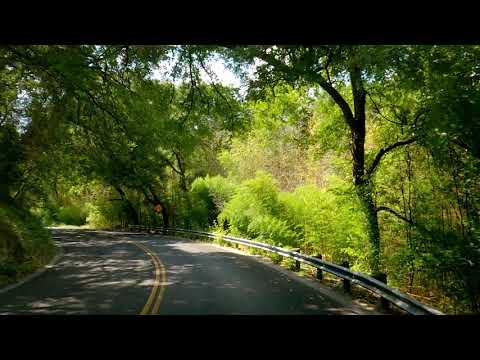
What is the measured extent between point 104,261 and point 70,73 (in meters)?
9.04

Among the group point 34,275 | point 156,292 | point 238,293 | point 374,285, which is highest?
point 374,285

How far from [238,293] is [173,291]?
175 centimetres

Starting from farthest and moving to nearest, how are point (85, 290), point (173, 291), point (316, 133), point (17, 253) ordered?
point (316, 133)
point (17, 253)
point (85, 290)
point (173, 291)

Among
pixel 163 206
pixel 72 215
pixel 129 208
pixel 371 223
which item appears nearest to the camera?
pixel 371 223

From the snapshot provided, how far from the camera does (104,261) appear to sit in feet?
55.9

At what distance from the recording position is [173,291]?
33.4 ft

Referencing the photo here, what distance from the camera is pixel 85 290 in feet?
34.6

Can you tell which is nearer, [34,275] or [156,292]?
[156,292]

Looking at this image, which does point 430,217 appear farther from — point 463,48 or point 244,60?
point 244,60

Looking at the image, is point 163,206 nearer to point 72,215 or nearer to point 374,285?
point 72,215

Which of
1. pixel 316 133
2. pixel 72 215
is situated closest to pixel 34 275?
pixel 316 133

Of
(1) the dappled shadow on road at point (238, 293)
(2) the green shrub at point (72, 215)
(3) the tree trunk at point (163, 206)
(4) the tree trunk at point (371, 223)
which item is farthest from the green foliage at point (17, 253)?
(2) the green shrub at point (72, 215)

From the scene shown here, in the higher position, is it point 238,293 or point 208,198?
point 208,198
